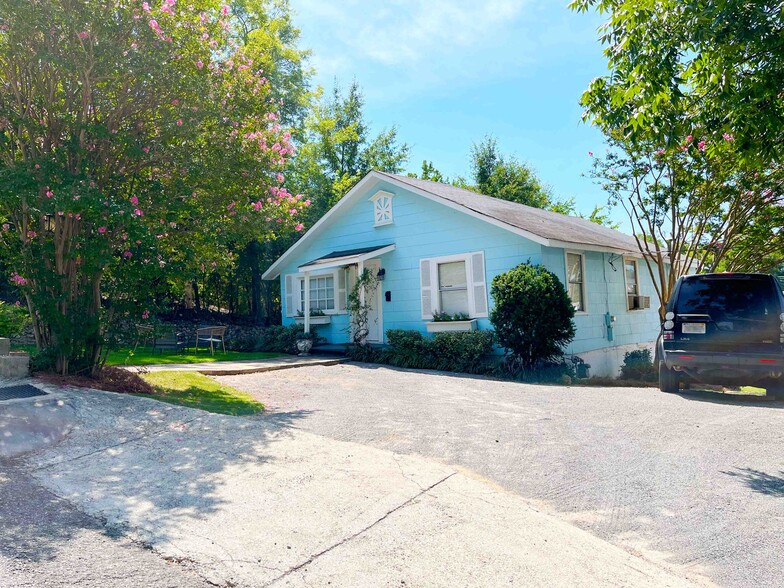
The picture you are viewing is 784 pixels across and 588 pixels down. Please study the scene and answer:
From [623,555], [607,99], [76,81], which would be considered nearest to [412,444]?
[623,555]

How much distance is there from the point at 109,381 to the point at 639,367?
1212 cm

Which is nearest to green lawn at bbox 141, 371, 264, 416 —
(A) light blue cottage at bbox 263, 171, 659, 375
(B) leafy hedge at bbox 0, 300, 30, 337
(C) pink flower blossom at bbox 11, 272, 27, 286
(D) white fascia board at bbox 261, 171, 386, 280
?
(C) pink flower blossom at bbox 11, 272, 27, 286

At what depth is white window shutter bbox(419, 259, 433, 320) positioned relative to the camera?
46.7 ft

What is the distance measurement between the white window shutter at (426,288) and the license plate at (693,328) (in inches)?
257

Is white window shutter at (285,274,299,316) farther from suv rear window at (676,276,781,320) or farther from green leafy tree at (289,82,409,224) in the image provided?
suv rear window at (676,276,781,320)

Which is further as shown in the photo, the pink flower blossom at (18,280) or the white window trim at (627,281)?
the white window trim at (627,281)

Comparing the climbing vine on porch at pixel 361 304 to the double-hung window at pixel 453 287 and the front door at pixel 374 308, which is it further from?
the double-hung window at pixel 453 287

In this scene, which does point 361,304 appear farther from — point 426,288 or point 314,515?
point 314,515

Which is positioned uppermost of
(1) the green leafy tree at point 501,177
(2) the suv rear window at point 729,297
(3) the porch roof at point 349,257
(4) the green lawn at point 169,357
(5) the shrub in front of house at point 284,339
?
(1) the green leafy tree at point 501,177

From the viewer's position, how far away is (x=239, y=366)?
12.3 meters

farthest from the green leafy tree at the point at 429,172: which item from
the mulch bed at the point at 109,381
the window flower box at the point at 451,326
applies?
the mulch bed at the point at 109,381

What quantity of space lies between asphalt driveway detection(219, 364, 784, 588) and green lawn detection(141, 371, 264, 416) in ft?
1.29

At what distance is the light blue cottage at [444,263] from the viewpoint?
1321 cm

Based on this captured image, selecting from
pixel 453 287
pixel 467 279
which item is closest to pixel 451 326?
pixel 453 287
